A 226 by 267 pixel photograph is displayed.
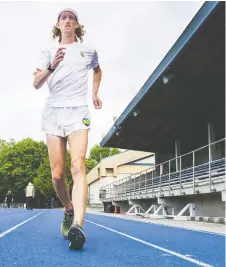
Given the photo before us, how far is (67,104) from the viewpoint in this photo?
4.32 meters

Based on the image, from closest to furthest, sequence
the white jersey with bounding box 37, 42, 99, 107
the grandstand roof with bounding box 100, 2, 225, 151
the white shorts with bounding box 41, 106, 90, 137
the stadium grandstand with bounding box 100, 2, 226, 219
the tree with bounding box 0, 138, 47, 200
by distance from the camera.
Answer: the white shorts with bounding box 41, 106, 90, 137, the white jersey with bounding box 37, 42, 99, 107, the grandstand roof with bounding box 100, 2, 225, 151, the stadium grandstand with bounding box 100, 2, 226, 219, the tree with bounding box 0, 138, 47, 200

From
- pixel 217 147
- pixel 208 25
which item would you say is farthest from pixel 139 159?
pixel 208 25

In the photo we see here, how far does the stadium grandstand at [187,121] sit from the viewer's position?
12945 millimetres

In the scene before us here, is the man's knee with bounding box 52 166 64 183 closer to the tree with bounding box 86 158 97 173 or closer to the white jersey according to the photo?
the white jersey

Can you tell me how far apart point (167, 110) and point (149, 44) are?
14.0 m

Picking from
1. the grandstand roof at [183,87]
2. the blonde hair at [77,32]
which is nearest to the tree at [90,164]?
the grandstand roof at [183,87]

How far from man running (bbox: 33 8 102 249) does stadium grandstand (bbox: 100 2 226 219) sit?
6.53m

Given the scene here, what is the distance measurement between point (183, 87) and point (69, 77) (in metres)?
13.8

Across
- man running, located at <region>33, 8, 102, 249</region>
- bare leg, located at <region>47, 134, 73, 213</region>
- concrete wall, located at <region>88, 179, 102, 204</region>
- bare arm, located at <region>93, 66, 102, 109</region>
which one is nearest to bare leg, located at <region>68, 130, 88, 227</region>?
man running, located at <region>33, 8, 102, 249</region>

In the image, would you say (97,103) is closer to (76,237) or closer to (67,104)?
(67,104)

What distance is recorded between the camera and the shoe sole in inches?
143

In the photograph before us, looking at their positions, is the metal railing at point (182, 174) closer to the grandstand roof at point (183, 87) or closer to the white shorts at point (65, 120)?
the grandstand roof at point (183, 87)

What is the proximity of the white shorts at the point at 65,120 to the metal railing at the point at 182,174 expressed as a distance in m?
9.93

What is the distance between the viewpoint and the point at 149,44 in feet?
26.5
